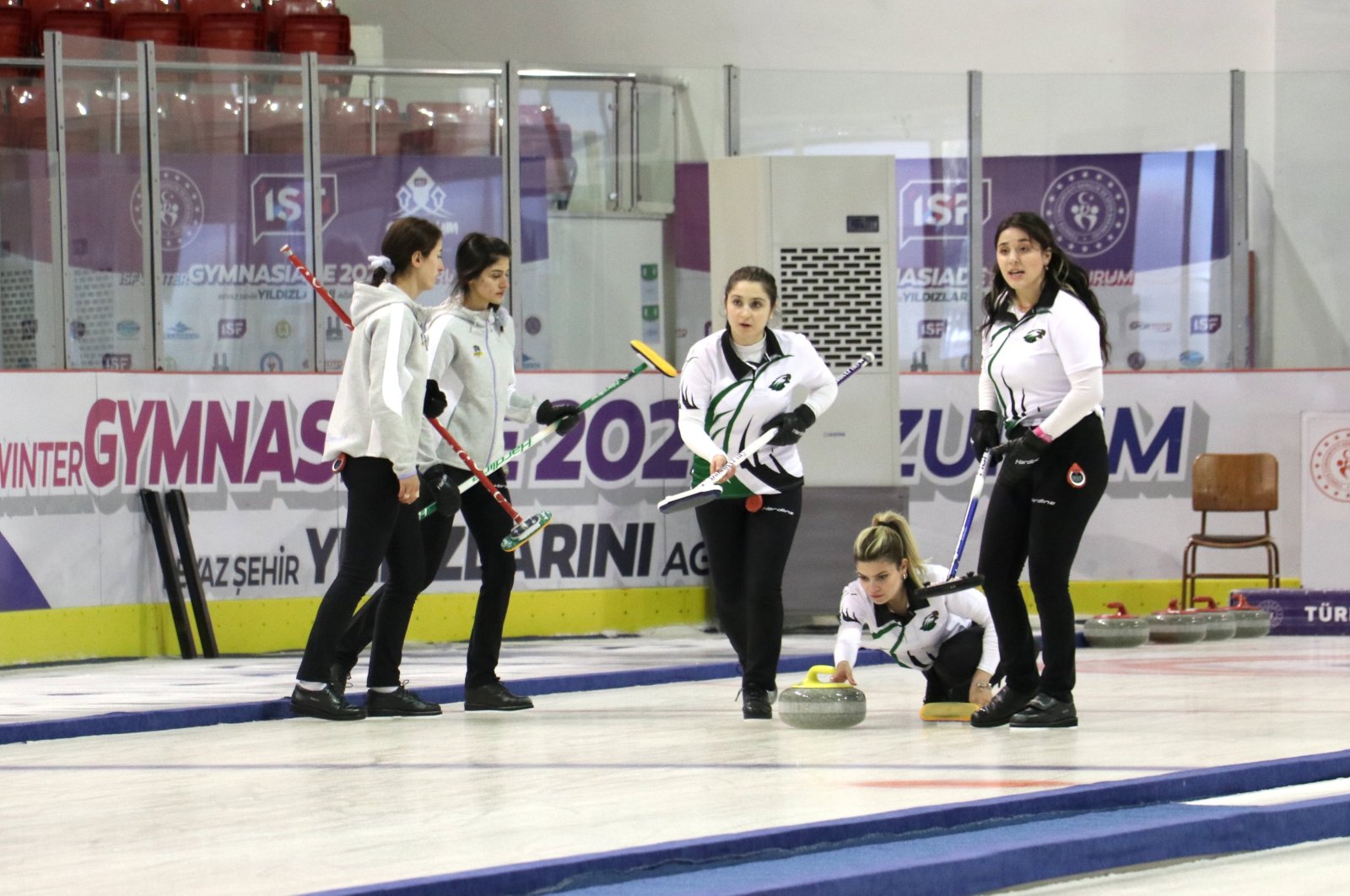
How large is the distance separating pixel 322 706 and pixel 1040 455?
7.32 ft

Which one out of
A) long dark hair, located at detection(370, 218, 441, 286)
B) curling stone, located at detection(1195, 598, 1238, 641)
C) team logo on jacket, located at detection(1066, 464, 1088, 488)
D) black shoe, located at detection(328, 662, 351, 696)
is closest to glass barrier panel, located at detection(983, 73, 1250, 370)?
curling stone, located at detection(1195, 598, 1238, 641)

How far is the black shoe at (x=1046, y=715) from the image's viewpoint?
5023mm

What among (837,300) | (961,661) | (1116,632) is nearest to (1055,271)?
(961,661)

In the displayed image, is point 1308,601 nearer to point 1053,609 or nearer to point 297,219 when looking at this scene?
point 1053,609

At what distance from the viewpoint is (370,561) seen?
537 centimetres

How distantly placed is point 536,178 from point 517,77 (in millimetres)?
513

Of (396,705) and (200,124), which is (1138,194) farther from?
(396,705)

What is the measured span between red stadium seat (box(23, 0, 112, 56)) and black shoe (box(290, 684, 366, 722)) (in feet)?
25.8

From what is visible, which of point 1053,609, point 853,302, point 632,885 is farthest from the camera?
point 853,302

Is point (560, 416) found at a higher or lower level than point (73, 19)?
lower

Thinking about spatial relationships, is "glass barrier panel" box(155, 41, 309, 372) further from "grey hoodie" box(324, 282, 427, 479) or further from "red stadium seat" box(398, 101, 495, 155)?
"grey hoodie" box(324, 282, 427, 479)

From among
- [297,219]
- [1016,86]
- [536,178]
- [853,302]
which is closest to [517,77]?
[536,178]

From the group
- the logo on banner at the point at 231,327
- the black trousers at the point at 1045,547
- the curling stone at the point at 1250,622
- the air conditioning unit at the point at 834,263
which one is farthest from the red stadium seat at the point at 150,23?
the black trousers at the point at 1045,547

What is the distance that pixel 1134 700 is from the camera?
19.1 ft
